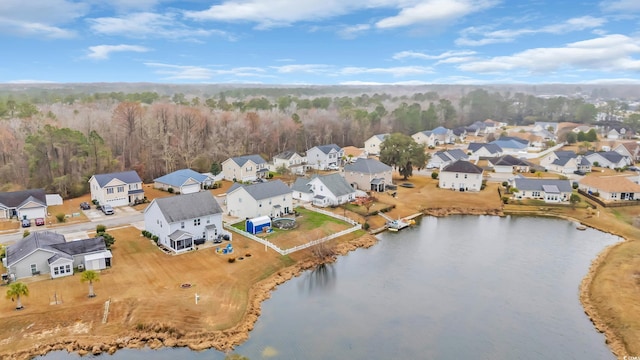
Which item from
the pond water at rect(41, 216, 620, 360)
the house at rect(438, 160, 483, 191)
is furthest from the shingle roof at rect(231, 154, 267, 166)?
the pond water at rect(41, 216, 620, 360)

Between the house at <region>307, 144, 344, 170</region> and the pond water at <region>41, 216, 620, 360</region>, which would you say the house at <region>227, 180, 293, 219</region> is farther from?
the house at <region>307, 144, 344, 170</region>

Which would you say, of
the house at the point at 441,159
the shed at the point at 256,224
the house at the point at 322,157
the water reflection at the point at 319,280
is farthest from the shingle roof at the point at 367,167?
the water reflection at the point at 319,280

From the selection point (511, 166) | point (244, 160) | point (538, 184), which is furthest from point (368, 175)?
point (511, 166)

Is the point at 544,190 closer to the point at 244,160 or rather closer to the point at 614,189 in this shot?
the point at 614,189

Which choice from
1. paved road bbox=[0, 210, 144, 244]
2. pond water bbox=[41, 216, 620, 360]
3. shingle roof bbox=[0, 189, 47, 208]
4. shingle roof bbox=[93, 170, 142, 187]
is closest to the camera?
pond water bbox=[41, 216, 620, 360]

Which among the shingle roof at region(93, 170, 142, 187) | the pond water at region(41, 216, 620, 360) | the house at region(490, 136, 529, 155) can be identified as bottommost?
the pond water at region(41, 216, 620, 360)

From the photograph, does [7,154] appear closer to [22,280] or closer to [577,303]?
[22,280]

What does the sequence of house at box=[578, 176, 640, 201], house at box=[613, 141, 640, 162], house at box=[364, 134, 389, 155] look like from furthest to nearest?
house at box=[364, 134, 389, 155]
house at box=[613, 141, 640, 162]
house at box=[578, 176, 640, 201]
